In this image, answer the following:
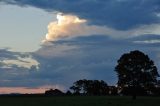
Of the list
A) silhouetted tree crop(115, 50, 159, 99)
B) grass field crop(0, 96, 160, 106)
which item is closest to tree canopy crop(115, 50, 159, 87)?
silhouetted tree crop(115, 50, 159, 99)

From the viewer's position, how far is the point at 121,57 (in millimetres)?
98688

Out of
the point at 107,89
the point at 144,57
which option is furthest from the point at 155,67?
the point at 107,89

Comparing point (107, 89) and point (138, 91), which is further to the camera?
point (107, 89)

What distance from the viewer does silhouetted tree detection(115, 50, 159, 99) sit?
9556cm

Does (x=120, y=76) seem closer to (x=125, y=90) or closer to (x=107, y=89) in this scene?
(x=125, y=90)

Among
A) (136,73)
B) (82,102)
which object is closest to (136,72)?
(136,73)

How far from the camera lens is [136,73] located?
95625 mm

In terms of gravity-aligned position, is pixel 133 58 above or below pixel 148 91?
above

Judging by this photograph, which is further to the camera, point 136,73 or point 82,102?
point 136,73

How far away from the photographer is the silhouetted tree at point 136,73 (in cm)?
9556

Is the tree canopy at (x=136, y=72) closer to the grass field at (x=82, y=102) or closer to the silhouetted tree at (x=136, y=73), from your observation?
the silhouetted tree at (x=136, y=73)

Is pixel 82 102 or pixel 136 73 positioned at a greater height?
pixel 136 73

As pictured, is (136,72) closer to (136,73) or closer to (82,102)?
(136,73)

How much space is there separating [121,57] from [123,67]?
3250 millimetres
